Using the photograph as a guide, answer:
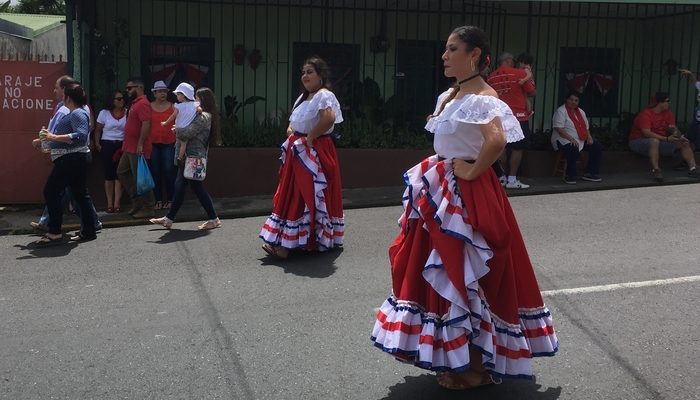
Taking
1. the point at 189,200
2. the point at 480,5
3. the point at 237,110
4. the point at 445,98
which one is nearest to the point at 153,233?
the point at 189,200

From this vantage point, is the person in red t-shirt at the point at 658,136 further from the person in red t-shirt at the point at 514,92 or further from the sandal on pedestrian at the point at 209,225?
the sandal on pedestrian at the point at 209,225

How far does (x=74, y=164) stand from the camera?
304 inches

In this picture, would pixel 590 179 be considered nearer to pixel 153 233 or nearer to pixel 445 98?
pixel 153 233

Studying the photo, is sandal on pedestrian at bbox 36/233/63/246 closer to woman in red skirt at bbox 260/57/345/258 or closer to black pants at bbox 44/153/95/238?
black pants at bbox 44/153/95/238

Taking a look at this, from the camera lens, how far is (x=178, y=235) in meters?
8.06

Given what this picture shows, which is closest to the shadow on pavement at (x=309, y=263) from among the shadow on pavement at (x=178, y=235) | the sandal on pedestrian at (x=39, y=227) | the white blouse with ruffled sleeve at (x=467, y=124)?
the shadow on pavement at (x=178, y=235)

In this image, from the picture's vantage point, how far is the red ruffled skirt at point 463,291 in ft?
12.1

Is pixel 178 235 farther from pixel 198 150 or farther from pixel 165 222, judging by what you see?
pixel 198 150

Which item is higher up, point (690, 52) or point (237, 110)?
point (690, 52)

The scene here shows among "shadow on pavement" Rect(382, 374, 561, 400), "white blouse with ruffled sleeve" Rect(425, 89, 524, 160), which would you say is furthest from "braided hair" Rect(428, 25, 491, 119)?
"shadow on pavement" Rect(382, 374, 561, 400)

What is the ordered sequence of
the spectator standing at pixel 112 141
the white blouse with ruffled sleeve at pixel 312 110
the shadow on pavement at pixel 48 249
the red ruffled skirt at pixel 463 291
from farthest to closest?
the spectator standing at pixel 112 141 → the shadow on pavement at pixel 48 249 → the white blouse with ruffled sleeve at pixel 312 110 → the red ruffled skirt at pixel 463 291

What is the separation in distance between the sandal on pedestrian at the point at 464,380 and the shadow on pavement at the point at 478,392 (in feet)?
0.18

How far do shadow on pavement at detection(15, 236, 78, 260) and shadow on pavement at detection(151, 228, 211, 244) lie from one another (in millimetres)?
877

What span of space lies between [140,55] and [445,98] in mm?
8714
